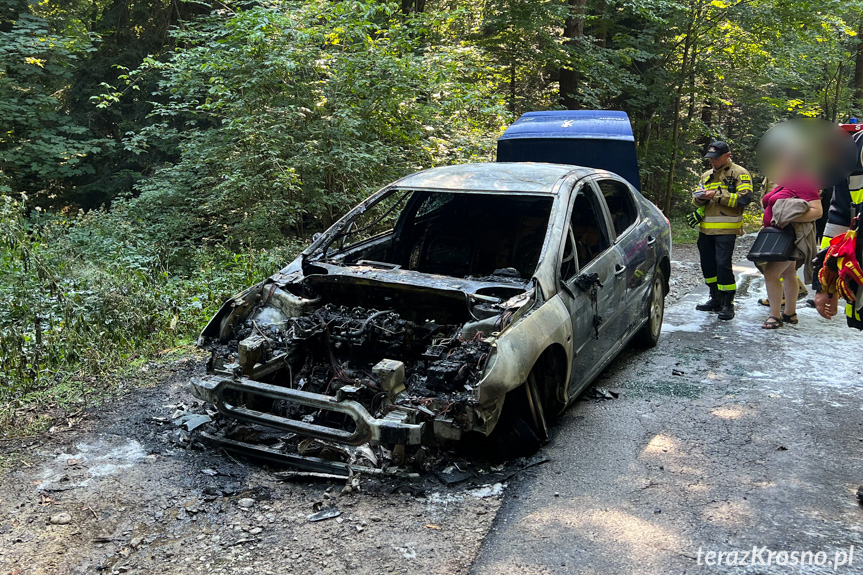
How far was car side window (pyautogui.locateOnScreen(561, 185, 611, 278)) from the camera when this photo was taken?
4.95m

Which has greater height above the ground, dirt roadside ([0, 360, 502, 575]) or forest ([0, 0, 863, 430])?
forest ([0, 0, 863, 430])

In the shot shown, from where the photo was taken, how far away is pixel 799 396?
4859 millimetres

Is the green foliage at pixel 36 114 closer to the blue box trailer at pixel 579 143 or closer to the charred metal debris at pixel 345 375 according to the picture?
the blue box trailer at pixel 579 143

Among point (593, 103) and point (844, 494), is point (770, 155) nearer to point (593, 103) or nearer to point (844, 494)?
point (844, 494)

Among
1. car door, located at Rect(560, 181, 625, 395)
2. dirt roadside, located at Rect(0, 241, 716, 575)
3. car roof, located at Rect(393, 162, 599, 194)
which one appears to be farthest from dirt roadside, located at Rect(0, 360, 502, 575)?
car roof, located at Rect(393, 162, 599, 194)

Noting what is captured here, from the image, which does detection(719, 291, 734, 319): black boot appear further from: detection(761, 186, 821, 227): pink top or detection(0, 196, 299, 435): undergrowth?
detection(0, 196, 299, 435): undergrowth

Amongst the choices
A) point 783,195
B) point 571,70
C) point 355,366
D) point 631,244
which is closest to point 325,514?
point 355,366

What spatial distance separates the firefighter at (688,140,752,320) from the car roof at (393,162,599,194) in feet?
8.04

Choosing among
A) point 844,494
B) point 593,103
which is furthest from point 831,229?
point 593,103

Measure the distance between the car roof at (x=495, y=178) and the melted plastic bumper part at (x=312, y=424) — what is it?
1970 mm

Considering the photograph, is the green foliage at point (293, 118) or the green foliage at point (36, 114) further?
the green foliage at point (36, 114)

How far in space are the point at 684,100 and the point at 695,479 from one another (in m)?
17.2

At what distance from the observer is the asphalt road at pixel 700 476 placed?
2914 mm

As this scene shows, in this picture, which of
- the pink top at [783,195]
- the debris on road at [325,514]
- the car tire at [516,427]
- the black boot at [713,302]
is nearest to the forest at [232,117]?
the debris on road at [325,514]
